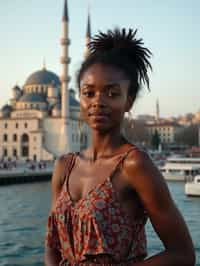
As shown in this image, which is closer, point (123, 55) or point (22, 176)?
point (123, 55)

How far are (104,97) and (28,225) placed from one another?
966 centimetres

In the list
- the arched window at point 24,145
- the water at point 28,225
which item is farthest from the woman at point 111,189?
the arched window at point 24,145

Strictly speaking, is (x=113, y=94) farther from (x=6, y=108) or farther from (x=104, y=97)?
(x=6, y=108)

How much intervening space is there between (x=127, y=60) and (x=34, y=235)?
28.0ft

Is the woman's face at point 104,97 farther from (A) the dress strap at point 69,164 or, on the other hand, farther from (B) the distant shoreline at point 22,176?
(B) the distant shoreline at point 22,176

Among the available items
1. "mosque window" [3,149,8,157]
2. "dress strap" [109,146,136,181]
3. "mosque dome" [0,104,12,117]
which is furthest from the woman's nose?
"mosque dome" [0,104,12,117]

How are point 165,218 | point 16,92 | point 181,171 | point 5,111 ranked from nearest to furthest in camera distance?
point 165,218 < point 181,171 < point 5,111 < point 16,92

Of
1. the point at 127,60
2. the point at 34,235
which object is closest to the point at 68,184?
the point at 127,60

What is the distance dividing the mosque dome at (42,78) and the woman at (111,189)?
1692 inches

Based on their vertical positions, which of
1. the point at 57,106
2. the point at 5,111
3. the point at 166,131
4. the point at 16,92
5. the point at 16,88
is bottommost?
the point at 166,131

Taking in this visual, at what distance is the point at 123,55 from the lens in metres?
1.14

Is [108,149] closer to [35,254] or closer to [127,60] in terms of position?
[127,60]

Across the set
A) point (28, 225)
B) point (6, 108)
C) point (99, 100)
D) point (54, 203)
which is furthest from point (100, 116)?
point (6, 108)

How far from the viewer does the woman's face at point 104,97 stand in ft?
3.48
